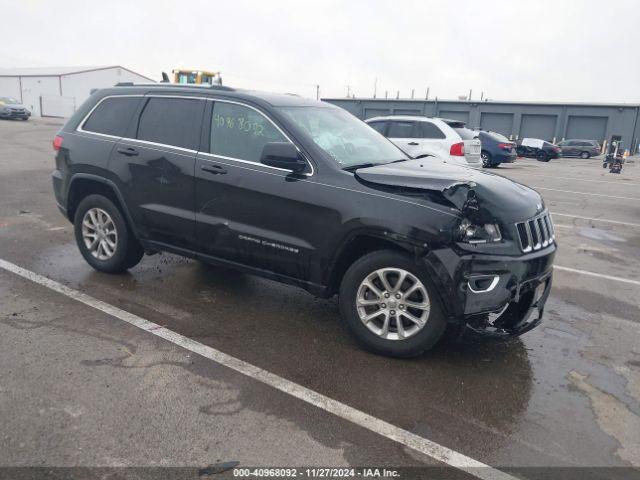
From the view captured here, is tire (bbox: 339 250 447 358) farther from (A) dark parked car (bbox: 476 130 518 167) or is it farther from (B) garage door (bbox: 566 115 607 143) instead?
(B) garage door (bbox: 566 115 607 143)

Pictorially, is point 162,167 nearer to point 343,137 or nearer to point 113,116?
point 113,116

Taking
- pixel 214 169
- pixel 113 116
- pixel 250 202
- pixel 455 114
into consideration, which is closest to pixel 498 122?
pixel 455 114

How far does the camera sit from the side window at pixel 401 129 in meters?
12.8

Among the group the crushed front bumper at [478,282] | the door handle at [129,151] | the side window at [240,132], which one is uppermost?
the side window at [240,132]

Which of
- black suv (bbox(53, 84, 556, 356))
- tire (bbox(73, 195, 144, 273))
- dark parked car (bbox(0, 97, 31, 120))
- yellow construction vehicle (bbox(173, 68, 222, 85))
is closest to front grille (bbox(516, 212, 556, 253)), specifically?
black suv (bbox(53, 84, 556, 356))

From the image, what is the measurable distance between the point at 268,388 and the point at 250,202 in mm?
1547

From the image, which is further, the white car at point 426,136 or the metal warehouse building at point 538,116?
the metal warehouse building at point 538,116

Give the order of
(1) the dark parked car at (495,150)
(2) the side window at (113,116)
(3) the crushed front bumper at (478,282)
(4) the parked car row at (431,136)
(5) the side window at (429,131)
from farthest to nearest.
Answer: (1) the dark parked car at (495,150) → (5) the side window at (429,131) → (4) the parked car row at (431,136) → (2) the side window at (113,116) → (3) the crushed front bumper at (478,282)

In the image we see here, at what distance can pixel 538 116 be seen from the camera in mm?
45031

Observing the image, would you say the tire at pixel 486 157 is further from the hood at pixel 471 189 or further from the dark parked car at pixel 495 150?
the hood at pixel 471 189

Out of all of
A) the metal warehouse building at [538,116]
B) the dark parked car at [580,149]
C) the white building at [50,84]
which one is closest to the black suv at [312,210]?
the dark parked car at [580,149]

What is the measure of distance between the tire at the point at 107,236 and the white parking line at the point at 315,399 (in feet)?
1.84

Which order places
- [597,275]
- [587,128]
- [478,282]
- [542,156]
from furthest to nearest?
1. [587,128]
2. [542,156]
3. [597,275]
4. [478,282]

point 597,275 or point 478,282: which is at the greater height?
point 478,282
